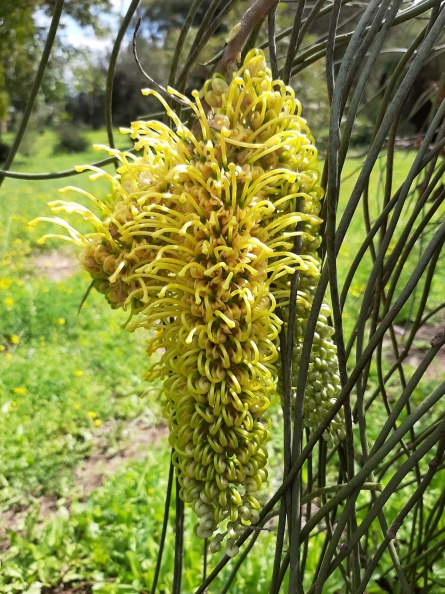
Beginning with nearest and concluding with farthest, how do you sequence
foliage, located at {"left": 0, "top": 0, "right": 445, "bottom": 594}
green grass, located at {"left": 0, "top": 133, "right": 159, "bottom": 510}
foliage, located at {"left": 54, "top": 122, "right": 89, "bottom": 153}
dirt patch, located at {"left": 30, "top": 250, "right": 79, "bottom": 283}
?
foliage, located at {"left": 0, "top": 0, "right": 445, "bottom": 594}, green grass, located at {"left": 0, "top": 133, "right": 159, "bottom": 510}, dirt patch, located at {"left": 30, "top": 250, "right": 79, "bottom": 283}, foliage, located at {"left": 54, "top": 122, "right": 89, "bottom": 153}

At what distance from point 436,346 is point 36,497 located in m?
1.24

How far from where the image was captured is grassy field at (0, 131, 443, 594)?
3.35ft

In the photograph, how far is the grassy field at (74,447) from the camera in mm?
1021

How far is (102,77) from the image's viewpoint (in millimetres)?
7840

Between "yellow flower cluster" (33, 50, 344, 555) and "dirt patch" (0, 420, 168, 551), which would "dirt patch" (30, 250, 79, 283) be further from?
"yellow flower cluster" (33, 50, 344, 555)

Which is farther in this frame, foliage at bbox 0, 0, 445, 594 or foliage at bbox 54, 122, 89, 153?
foliage at bbox 54, 122, 89, 153

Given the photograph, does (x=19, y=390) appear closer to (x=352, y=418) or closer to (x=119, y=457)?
(x=119, y=457)

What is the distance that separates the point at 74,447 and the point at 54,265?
161 centimetres

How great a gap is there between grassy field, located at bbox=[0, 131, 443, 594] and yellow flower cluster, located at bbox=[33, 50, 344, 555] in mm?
111

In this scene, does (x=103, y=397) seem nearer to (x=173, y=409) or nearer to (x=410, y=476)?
(x=410, y=476)

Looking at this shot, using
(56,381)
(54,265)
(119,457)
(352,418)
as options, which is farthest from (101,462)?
(54,265)

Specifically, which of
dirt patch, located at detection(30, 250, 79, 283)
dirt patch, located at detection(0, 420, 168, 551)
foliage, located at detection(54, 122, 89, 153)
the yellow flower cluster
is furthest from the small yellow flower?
foliage, located at detection(54, 122, 89, 153)

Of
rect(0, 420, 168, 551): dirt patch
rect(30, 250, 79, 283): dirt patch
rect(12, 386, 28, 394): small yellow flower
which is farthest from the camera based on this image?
rect(30, 250, 79, 283): dirt patch

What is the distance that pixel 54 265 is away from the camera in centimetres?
285
